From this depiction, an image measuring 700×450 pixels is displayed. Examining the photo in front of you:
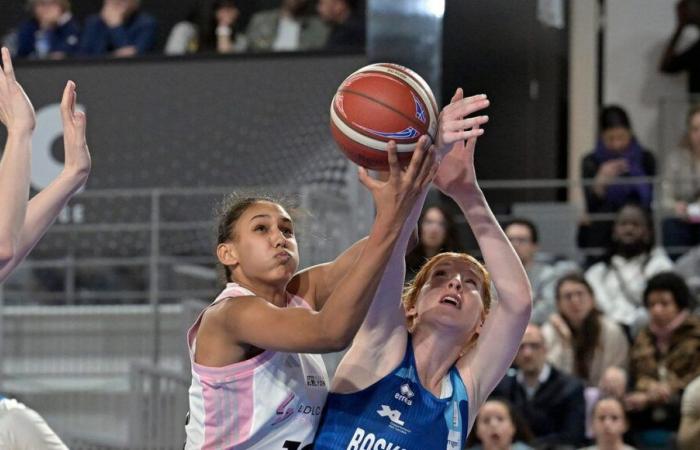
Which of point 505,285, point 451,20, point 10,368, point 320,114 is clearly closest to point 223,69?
point 320,114

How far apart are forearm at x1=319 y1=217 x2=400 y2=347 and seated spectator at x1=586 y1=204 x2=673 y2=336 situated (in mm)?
4685

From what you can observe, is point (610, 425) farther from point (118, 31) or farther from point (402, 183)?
point (118, 31)

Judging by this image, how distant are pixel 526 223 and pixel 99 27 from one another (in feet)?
12.8

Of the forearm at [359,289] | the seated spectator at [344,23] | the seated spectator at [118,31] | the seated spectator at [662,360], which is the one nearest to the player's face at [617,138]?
the seated spectator at [344,23]

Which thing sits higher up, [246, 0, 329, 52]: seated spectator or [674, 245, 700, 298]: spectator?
[246, 0, 329, 52]: seated spectator

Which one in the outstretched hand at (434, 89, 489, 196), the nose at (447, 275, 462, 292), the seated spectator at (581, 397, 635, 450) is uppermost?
the outstretched hand at (434, 89, 489, 196)

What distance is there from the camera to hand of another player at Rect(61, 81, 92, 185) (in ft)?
12.2

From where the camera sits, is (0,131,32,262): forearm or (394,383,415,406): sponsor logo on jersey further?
(394,383,415,406): sponsor logo on jersey

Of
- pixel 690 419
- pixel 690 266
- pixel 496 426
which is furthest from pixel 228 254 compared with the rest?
pixel 690 266

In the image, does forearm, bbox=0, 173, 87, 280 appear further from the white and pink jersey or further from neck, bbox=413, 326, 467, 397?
neck, bbox=413, 326, 467, 397

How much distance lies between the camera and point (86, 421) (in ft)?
28.1

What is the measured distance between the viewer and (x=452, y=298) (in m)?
3.79

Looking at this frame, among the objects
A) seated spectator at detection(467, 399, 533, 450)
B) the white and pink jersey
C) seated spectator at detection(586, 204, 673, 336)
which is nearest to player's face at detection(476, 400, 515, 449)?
seated spectator at detection(467, 399, 533, 450)

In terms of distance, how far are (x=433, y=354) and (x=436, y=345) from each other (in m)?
0.03
